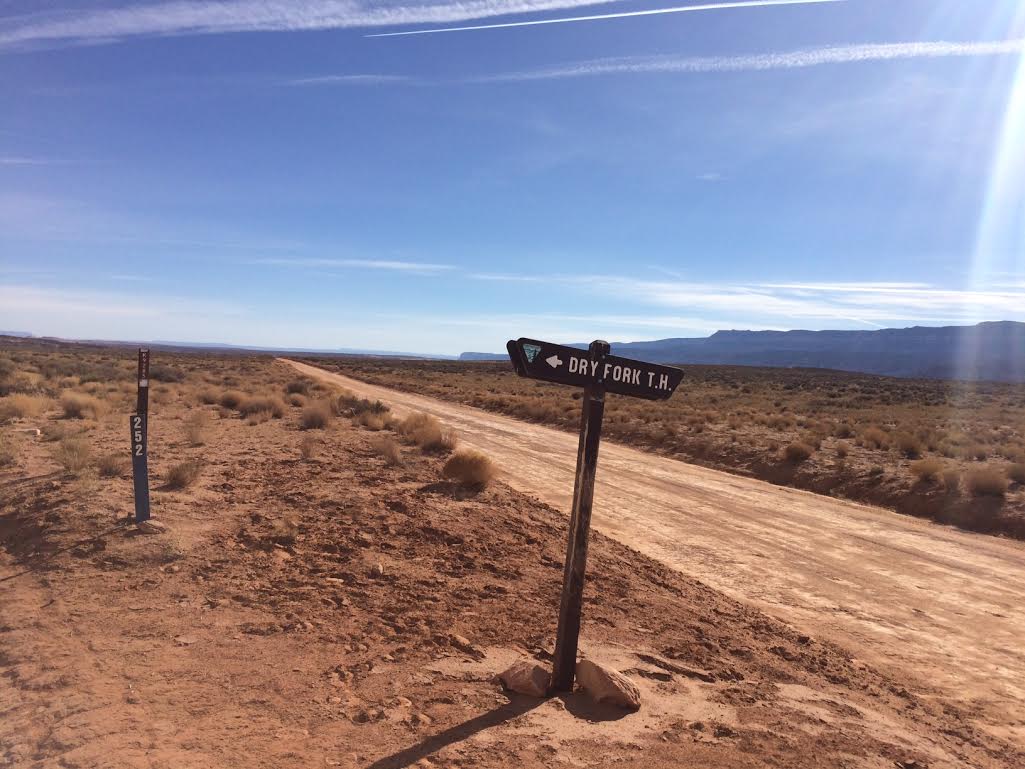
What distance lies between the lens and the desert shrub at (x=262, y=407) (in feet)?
67.9

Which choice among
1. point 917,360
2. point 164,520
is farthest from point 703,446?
point 917,360

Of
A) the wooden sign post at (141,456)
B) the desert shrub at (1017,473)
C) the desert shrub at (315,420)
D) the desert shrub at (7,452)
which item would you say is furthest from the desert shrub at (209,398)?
the desert shrub at (1017,473)

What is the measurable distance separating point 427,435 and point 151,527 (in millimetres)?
8181

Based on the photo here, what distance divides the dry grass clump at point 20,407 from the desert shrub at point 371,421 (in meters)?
7.90

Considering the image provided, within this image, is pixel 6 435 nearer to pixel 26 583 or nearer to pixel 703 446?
pixel 26 583

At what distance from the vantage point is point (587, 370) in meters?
4.48

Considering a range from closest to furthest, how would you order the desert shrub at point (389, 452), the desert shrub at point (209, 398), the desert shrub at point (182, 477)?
the desert shrub at point (182, 477), the desert shrub at point (389, 452), the desert shrub at point (209, 398)

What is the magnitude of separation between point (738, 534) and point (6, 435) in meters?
13.9

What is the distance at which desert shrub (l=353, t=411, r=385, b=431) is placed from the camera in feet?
61.4

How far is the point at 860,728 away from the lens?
4676 mm

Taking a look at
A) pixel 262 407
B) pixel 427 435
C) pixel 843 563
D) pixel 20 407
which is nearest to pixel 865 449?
pixel 843 563

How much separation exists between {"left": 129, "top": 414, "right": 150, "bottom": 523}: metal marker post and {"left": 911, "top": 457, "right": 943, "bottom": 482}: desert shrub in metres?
15.6

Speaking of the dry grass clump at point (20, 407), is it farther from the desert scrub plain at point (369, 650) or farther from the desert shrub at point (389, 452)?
the desert shrub at point (389, 452)

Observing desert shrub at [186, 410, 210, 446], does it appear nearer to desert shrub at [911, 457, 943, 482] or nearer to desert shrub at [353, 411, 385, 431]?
desert shrub at [353, 411, 385, 431]
